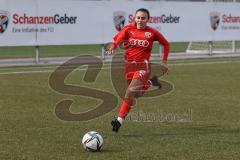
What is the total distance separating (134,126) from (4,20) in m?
13.8

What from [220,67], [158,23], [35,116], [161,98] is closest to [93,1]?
[158,23]

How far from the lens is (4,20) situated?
24.0 meters

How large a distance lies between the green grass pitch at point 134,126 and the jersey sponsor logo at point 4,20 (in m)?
4.59

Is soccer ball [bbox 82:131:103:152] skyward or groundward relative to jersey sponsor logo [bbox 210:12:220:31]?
skyward

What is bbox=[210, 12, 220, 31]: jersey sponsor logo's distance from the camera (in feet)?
102

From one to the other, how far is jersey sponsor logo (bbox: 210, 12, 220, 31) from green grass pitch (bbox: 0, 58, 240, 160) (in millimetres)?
11640

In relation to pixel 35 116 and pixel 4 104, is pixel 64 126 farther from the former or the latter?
pixel 4 104

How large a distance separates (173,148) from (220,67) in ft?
54.4

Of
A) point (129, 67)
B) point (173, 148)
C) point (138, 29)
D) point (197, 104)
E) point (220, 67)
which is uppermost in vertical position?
point (138, 29)

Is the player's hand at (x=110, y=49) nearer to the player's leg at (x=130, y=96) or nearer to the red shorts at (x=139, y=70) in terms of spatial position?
the red shorts at (x=139, y=70)

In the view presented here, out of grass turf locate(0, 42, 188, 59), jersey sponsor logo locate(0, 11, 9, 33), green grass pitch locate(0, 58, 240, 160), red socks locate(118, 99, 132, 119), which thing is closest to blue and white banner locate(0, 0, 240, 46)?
jersey sponsor logo locate(0, 11, 9, 33)

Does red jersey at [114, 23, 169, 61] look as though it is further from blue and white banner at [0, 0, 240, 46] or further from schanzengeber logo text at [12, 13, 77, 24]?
schanzengeber logo text at [12, 13, 77, 24]

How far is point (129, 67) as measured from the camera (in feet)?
37.0

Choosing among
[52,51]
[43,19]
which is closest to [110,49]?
[43,19]
